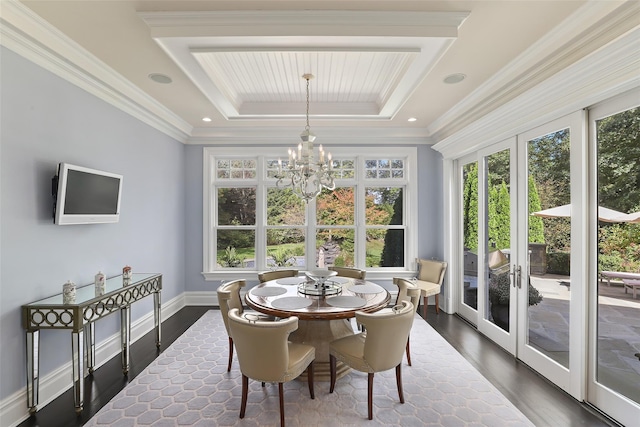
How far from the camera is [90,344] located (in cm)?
268

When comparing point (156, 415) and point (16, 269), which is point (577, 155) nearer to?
point (156, 415)

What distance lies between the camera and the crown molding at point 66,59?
79.7 inches

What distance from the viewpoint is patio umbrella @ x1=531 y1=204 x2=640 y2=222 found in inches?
82.2

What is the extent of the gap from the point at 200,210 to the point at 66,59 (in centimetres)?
269

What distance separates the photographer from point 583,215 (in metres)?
2.30

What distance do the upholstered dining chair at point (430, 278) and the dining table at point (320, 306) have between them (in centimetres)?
148

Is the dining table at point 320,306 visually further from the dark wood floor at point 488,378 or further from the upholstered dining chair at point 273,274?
the dark wood floor at point 488,378

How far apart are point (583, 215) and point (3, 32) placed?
4.35 m

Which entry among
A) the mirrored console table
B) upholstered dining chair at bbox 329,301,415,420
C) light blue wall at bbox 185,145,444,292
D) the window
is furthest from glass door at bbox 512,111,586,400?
the mirrored console table

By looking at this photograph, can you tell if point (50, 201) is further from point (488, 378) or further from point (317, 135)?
point (488, 378)

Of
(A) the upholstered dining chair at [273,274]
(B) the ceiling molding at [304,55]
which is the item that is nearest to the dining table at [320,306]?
(A) the upholstered dining chair at [273,274]

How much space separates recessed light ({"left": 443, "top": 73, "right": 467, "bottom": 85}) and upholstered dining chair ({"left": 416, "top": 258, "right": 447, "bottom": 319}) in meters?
2.47

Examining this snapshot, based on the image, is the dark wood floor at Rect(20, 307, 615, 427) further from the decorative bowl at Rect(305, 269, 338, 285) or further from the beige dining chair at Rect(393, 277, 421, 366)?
the decorative bowl at Rect(305, 269, 338, 285)

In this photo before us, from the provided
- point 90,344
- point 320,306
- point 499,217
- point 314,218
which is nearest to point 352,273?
point 314,218
